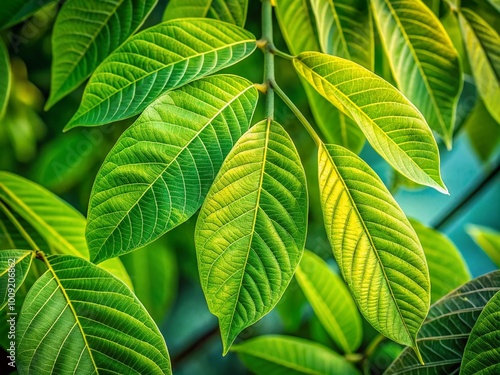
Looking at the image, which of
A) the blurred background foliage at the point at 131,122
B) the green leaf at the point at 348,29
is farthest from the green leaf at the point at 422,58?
the blurred background foliage at the point at 131,122

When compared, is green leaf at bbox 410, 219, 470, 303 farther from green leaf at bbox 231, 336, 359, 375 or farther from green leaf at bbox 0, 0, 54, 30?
green leaf at bbox 0, 0, 54, 30

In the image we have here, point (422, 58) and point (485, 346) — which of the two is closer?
point (485, 346)

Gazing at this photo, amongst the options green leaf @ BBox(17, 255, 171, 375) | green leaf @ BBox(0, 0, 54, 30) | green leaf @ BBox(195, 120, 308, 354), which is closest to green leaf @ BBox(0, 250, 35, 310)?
green leaf @ BBox(17, 255, 171, 375)

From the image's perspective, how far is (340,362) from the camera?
2.15ft

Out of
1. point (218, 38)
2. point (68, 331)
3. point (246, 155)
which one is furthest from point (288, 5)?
point (68, 331)

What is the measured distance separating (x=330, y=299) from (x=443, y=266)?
0.46 feet

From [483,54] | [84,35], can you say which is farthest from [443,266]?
[84,35]

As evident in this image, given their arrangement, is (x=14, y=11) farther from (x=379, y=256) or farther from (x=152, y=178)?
(x=379, y=256)

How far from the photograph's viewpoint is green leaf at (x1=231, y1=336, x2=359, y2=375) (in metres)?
0.64

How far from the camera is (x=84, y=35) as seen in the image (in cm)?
52

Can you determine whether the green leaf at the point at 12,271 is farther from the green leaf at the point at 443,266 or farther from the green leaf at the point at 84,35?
the green leaf at the point at 443,266

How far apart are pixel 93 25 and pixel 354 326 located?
1.54 ft

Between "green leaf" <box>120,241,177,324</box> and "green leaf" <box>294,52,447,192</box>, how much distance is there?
519mm

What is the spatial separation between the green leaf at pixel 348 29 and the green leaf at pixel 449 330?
25cm
